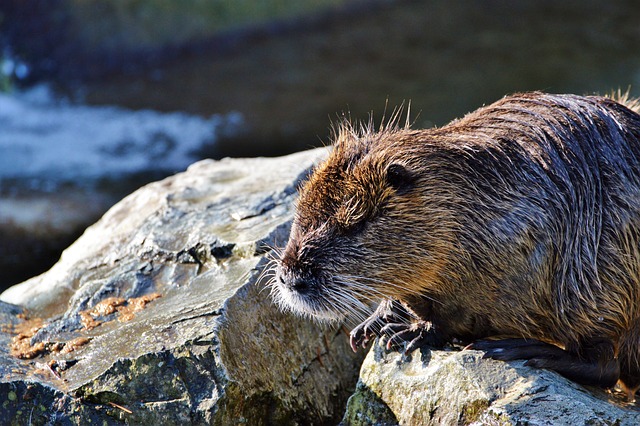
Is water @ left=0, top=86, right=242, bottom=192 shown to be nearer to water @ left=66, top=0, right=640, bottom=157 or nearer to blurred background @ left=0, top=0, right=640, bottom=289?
blurred background @ left=0, top=0, right=640, bottom=289

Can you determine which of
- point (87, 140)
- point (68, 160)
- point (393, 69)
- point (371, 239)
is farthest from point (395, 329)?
point (393, 69)

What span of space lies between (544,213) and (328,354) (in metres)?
1.29

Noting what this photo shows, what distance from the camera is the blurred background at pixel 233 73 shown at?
9.15 meters

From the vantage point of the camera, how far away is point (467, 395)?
3.17 meters

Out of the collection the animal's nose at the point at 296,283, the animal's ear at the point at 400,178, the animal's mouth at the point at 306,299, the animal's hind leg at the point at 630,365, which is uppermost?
the animal's ear at the point at 400,178

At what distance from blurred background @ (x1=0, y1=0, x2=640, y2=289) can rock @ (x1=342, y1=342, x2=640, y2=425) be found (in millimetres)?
5007

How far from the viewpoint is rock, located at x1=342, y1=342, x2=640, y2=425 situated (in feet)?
9.94

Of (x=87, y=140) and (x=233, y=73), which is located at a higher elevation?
(x=233, y=73)

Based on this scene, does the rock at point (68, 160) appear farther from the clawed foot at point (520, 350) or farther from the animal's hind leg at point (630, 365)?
the animal's hind leg at point (630, 365)

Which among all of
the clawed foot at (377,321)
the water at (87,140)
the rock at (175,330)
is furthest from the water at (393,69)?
the clawed foot at (377,321)

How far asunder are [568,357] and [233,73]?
28.4ft

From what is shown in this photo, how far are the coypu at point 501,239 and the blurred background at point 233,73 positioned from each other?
16.3 ft

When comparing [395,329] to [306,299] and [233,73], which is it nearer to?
[306,299]

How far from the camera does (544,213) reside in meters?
3.31
